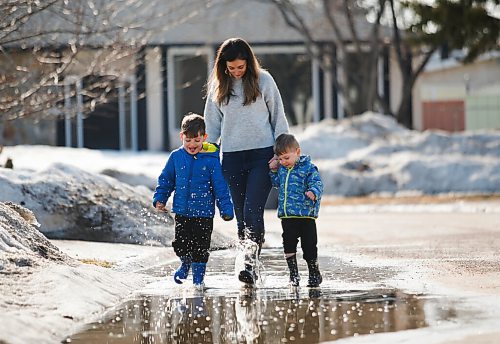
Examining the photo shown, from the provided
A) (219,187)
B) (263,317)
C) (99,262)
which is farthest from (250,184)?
(263,317)

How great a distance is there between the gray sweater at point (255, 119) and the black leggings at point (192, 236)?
2.01 feet

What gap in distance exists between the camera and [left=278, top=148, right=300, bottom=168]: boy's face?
8859mm

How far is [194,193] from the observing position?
9.00 metres

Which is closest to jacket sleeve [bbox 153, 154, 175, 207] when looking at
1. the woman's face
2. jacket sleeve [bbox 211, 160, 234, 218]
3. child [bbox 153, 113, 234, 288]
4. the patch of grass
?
child [bbox 153, 113, 234, 288]

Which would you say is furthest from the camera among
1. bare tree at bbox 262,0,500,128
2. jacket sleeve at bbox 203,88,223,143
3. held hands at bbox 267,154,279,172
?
bare tree at bbox 262,0,500,128

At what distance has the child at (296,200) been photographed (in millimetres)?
8867

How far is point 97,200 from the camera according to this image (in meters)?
12.2

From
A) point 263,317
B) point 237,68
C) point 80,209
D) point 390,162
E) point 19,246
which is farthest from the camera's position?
point 390,162

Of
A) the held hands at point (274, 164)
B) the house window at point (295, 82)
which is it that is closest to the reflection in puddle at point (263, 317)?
the held hands at point (274, 164)

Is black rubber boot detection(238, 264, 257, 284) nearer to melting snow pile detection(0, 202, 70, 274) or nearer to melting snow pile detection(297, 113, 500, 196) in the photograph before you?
melting snow pile detection(0, 202, 70, 274)

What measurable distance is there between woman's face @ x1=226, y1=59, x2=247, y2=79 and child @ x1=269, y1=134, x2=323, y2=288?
0.57 metres

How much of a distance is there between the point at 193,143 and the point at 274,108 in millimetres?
708

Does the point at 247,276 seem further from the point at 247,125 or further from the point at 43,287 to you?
the point at 43,287

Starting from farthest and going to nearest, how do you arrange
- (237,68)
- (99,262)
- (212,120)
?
(99,262) → (212,120) → (237,68)
